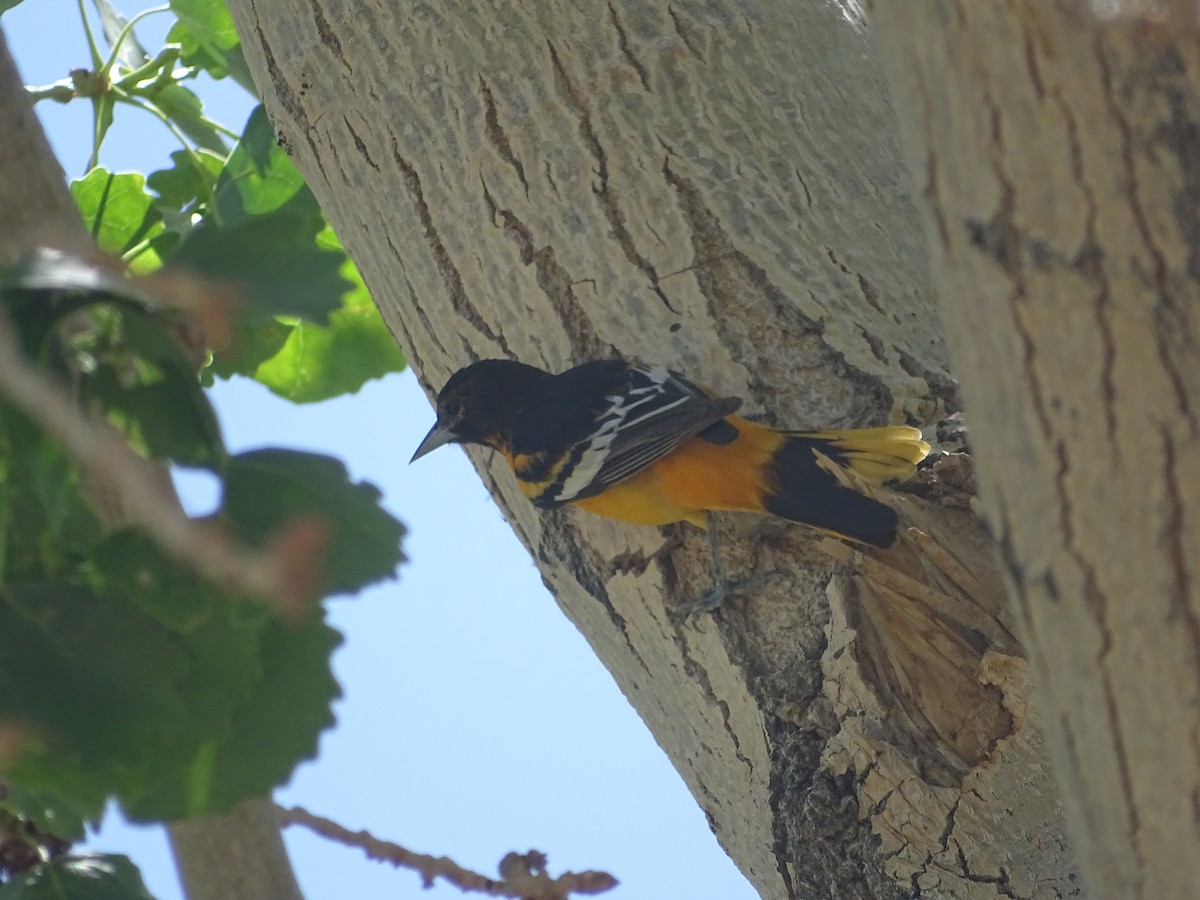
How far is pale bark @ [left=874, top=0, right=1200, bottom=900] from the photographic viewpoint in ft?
3.40

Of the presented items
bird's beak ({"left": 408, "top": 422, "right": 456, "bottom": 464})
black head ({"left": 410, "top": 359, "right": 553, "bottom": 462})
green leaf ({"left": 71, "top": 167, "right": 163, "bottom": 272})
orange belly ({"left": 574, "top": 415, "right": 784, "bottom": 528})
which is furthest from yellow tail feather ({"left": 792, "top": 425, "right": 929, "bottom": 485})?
green leaf ({"left": 71, "top": 167, "right": 163, "bottom": 272})

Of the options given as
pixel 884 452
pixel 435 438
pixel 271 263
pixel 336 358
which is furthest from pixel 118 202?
pixel 271 263

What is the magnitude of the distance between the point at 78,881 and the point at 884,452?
1.64m

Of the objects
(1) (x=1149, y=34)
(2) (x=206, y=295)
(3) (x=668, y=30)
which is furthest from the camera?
(3) (x=668, y=30)

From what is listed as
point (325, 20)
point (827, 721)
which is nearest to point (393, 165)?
point (325, 20)

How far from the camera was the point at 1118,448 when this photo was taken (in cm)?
107

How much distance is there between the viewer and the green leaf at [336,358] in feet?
11.3

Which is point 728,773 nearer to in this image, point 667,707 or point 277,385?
point 667,707

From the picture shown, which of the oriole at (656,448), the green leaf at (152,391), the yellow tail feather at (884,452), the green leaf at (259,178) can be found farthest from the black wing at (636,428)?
the green leaf at (152,391)

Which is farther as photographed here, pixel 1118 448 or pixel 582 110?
pixel 582 110

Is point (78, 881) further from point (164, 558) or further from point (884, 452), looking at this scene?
point (884, 452)

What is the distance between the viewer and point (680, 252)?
8.49 ft

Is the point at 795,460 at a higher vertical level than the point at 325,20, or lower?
lower

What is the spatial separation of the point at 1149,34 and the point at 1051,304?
228 mm
